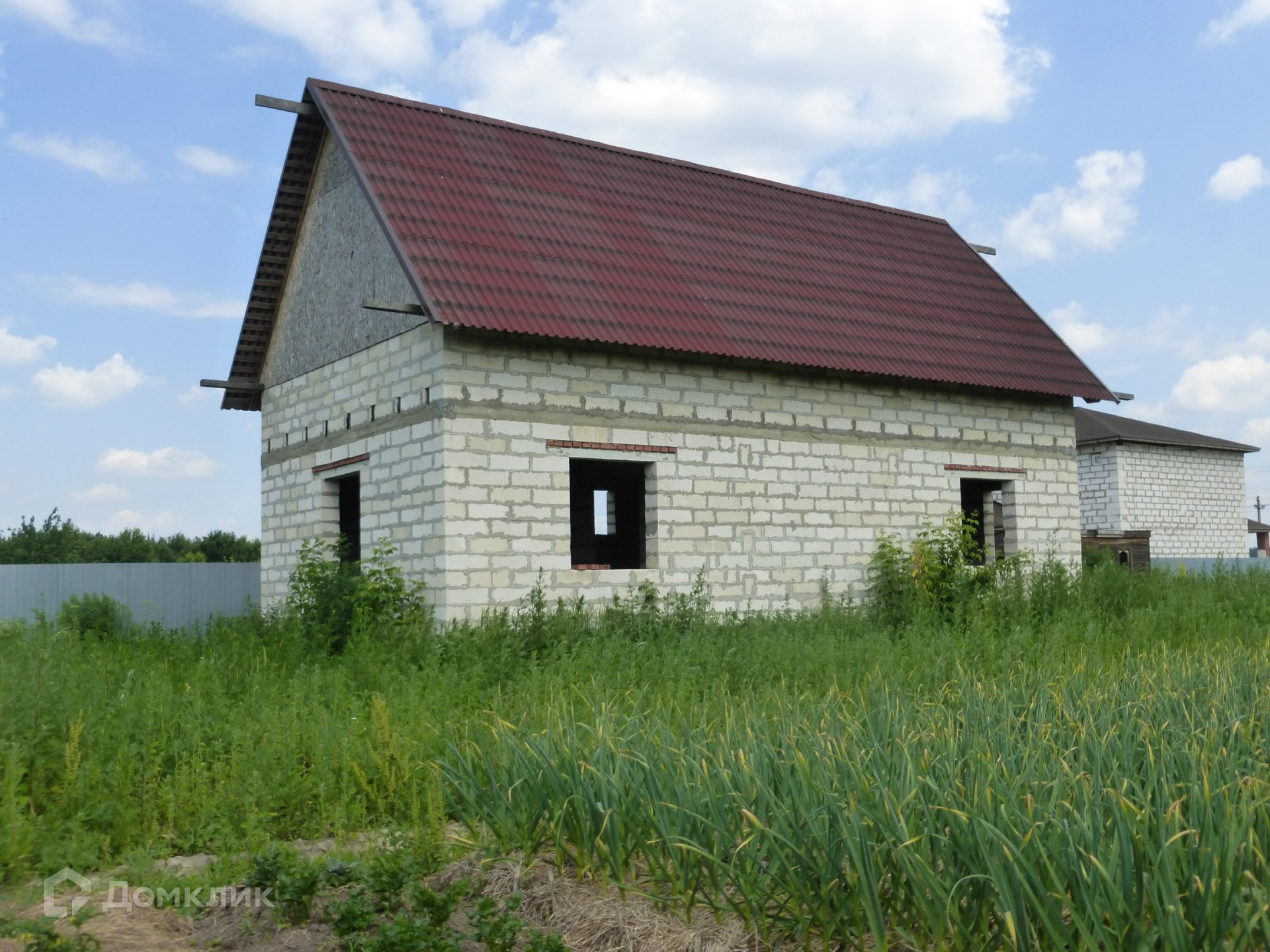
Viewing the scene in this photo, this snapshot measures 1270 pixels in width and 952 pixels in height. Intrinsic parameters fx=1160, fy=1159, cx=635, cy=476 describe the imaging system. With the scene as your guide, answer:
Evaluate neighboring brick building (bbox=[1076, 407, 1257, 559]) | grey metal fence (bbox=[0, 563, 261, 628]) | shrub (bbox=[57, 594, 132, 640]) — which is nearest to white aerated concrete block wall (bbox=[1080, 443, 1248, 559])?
neighboring brick building (bbox=[1076, 407, 1257, 559])

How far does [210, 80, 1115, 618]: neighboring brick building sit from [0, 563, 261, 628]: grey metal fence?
5.09 meters

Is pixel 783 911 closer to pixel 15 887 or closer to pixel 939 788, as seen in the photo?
pixel 939 788

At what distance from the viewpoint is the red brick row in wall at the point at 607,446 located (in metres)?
12.5

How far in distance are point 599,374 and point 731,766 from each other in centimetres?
827

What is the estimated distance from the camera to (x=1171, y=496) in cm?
3022

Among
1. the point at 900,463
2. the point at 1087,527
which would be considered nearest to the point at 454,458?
the point at 900,463

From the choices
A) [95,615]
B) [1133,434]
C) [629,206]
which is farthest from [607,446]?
Answer: [1133,434]

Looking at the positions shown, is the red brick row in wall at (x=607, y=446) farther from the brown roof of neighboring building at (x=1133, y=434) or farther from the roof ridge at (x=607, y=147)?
the brown roof of neighboring building at (x=1133, y=434)

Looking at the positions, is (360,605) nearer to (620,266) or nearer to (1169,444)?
(620,266)

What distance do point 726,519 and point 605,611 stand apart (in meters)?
2.10

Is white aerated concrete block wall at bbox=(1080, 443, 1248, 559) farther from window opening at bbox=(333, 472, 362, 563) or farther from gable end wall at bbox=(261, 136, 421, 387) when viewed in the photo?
gable end wall at bbox=(261, 136, 421, 387)

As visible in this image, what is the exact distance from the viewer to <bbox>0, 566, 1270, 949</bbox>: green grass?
3.66 m
